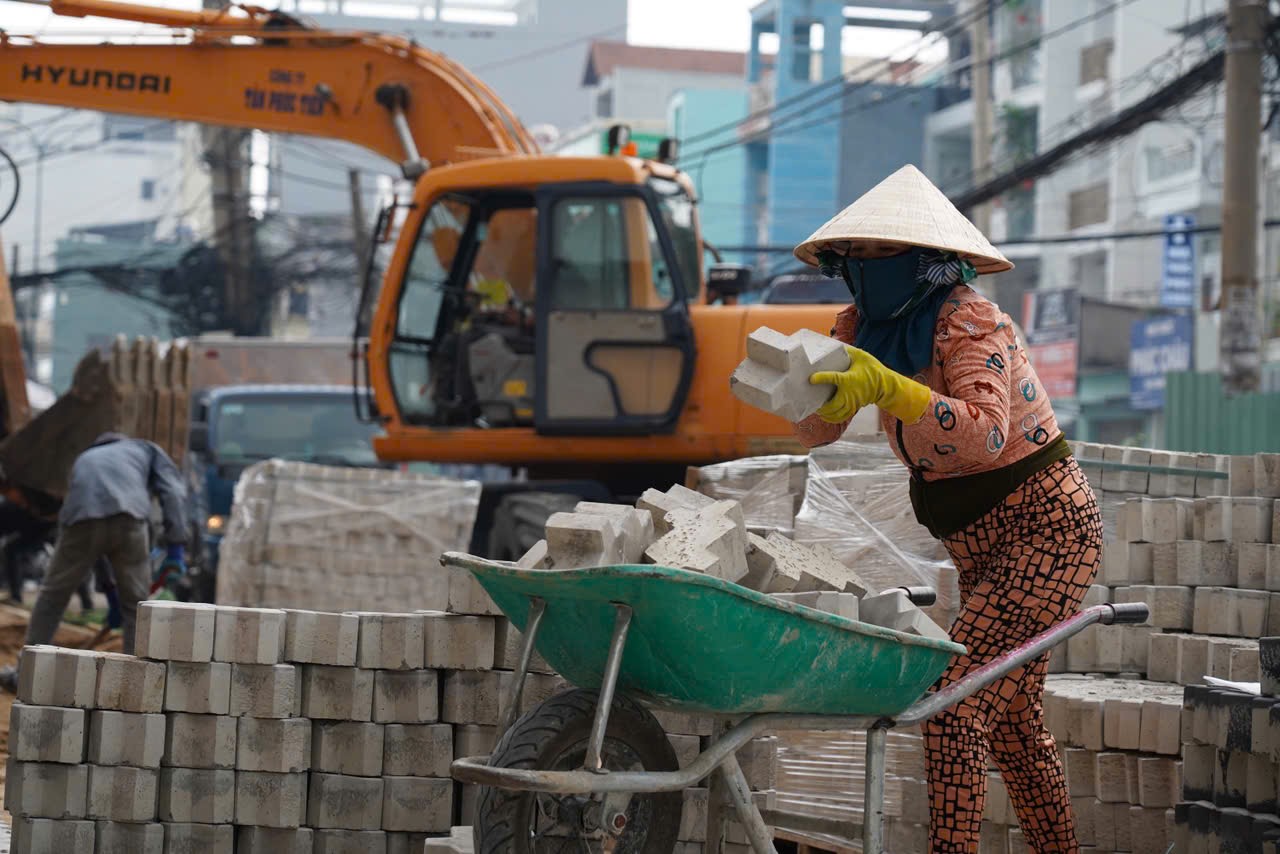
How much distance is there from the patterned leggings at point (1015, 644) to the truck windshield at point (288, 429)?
1075 centimetres

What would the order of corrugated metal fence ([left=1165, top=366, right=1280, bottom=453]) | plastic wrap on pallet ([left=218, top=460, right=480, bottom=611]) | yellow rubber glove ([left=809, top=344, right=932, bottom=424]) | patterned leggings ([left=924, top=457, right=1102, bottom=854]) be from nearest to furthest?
yellow rubber glove ([left=809, top=344, right=932, bottom=424])
patterned leggings ([left=924, top=457, right=1102, bottom=854])
plastic wrap on pallet ([left=218, top=460, right=480, bottom=611])
corrugated metal fence ([left=1165, top=366, right=1280, bottom=453])

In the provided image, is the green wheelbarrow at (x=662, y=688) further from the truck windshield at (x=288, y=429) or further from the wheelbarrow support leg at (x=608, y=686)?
the truck windshield at (x=288, y=429)

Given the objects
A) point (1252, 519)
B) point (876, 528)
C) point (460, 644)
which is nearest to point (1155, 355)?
point (876, 528)

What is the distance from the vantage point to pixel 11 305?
14.3 m

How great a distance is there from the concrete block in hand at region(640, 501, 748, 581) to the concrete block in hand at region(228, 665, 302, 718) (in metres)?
1.63

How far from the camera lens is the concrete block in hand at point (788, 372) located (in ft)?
12.0

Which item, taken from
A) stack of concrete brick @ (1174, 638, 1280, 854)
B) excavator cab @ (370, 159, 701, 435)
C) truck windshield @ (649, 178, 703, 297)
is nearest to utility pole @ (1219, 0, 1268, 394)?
truck windshield @ (649, 178, 703, 297)

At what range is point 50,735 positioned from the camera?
5.16 meters

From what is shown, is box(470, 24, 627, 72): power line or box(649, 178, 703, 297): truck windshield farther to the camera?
box(470, 24, 627, 72): power line

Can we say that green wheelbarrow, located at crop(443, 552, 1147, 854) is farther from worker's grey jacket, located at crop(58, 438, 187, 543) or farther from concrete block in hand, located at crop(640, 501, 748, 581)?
worker's grey jacket, located at crop(58, 438, 187, 543)

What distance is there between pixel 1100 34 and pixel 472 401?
105 ft

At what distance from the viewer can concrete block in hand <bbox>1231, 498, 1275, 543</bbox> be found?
584 centimetres

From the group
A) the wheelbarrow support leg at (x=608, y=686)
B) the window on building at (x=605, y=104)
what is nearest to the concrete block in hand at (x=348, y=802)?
the wheelbarrow support leg at (x=608, y=686)

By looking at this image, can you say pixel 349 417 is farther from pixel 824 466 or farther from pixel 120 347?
pixel 824 466
